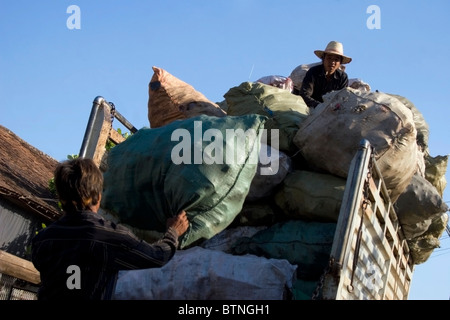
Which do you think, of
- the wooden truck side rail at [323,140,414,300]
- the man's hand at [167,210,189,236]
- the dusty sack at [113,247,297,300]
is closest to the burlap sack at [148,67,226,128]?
the wooden truck side rail at [323,140,414,300]

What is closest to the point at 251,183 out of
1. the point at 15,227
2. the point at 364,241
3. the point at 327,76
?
the point at 364,241

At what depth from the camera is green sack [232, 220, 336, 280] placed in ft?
10.9

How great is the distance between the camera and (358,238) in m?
2.94

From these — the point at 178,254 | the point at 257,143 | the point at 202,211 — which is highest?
the point at 257,143

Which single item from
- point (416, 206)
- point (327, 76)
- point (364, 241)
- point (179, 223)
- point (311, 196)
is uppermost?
point (327, 76)

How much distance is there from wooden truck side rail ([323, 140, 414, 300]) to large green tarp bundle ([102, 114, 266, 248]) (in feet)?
1.90

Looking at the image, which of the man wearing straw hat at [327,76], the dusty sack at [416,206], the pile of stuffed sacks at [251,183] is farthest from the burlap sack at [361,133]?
the man wearing straw hat at [327,76]

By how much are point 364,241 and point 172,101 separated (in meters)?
1.76

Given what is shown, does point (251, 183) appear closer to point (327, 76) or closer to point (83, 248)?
point (83, 248)
